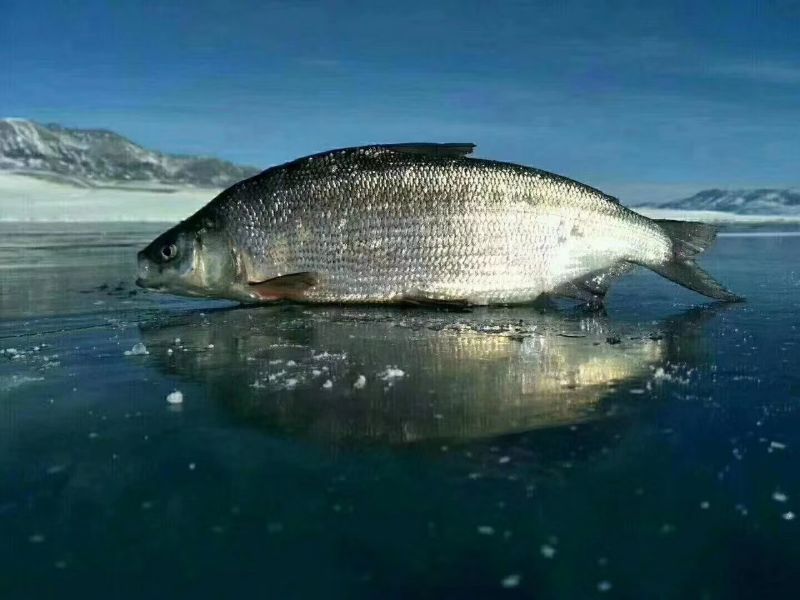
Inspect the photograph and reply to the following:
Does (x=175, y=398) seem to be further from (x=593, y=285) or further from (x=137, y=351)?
(x=593, y=285)

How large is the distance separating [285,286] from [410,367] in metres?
1.84

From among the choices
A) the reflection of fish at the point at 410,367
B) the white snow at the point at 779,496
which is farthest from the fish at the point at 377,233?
the white snow at the point at 779,496

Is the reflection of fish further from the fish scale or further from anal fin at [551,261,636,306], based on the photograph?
anal fin at [551,261,636,306]

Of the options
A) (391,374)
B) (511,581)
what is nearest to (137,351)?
(391,374)

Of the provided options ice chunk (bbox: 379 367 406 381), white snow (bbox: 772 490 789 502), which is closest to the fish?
ice chunk (bbox: 379 367 406 381)

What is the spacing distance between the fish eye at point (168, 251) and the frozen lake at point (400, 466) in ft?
3.70

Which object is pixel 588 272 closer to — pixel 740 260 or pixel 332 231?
pixel 332 231

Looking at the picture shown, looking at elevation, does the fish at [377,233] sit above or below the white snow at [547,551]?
above

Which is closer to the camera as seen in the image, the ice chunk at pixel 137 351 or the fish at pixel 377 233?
the ice chunk at pixel 137 351

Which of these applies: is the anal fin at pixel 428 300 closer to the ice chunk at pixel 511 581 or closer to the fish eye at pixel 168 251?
the fish eye at pixel 168 251

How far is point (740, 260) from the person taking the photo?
9.50m

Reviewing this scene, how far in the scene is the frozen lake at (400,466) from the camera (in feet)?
4.42

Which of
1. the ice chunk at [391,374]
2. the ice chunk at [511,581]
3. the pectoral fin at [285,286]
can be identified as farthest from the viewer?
the pectoral fin at [285,286]

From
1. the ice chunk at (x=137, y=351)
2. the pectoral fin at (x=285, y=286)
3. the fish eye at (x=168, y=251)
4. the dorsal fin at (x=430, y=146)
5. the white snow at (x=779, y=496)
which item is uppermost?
the dorsal fin at (x=430, y=146)
